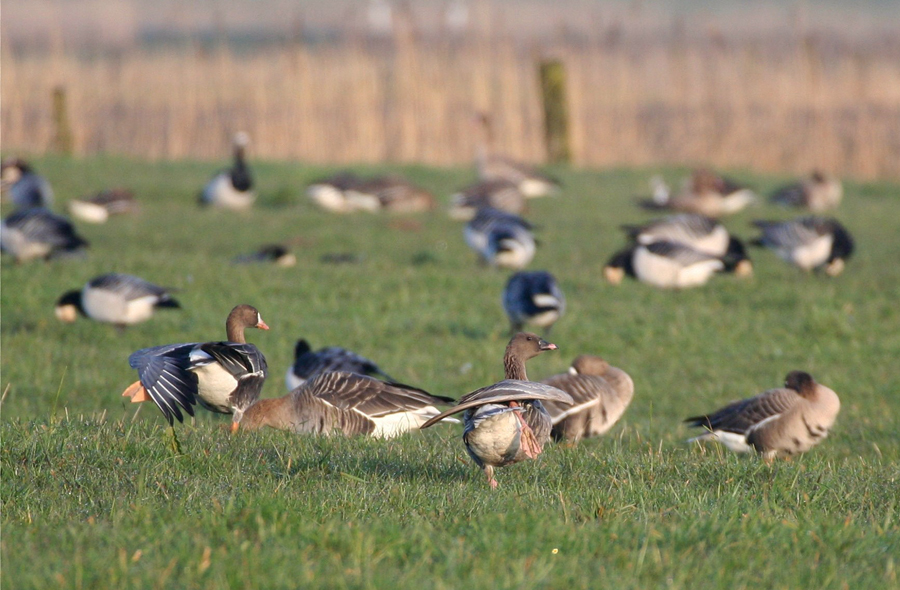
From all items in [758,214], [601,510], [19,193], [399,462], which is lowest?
[758,214]

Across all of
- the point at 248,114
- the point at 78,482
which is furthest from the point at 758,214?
the point at 78,482

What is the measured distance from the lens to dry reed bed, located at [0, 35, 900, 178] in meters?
26.8

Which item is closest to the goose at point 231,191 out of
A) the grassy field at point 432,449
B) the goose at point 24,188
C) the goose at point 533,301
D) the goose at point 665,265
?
the grassy field at point 432,449

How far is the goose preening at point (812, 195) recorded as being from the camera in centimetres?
2216

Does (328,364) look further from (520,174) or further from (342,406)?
(520,174)

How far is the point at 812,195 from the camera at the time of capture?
22172 millimetres

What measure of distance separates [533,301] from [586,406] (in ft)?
10.4

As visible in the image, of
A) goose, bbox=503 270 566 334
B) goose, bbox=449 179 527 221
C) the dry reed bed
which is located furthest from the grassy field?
the dry reed bed

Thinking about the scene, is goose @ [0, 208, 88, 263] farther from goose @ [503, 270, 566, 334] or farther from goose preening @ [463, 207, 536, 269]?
goose @ [503, 270, 566, 334]

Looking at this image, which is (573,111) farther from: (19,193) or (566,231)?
(19,193)

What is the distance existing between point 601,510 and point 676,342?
7165mm

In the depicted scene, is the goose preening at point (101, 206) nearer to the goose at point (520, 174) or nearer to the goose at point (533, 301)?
the goose at point (520, 174)

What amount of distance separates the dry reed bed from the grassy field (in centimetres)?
835

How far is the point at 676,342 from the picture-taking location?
11742mm
